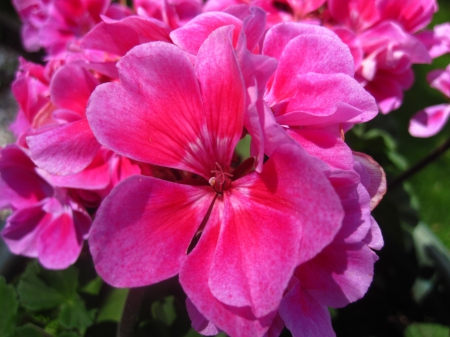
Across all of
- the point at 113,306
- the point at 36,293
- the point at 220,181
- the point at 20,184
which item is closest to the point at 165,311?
the point at 113,306

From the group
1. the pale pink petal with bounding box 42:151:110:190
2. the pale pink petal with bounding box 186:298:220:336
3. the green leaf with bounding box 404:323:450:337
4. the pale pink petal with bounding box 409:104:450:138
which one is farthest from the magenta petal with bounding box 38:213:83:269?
the green leaf with bounding box 404:323:450:337

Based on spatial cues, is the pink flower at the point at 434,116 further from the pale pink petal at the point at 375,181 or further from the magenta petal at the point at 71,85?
the magenta petal at the point at 71,85

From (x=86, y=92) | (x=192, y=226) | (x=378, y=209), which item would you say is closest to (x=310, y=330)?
(x=192, y=226)

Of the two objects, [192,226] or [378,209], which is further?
[378,209]

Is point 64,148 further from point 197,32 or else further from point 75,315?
point 75,315

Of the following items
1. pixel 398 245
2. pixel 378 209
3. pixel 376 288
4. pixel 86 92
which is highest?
pixel 86 92

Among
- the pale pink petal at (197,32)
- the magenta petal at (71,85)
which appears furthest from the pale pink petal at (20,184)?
the pale pink petal at (197,32)

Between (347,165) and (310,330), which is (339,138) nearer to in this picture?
(347,165)

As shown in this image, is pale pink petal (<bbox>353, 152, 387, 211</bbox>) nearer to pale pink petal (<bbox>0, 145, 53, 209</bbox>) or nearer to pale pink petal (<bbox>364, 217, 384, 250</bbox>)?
pale pink petal (<bbox>364, 217, 384, 250</bbox>)
